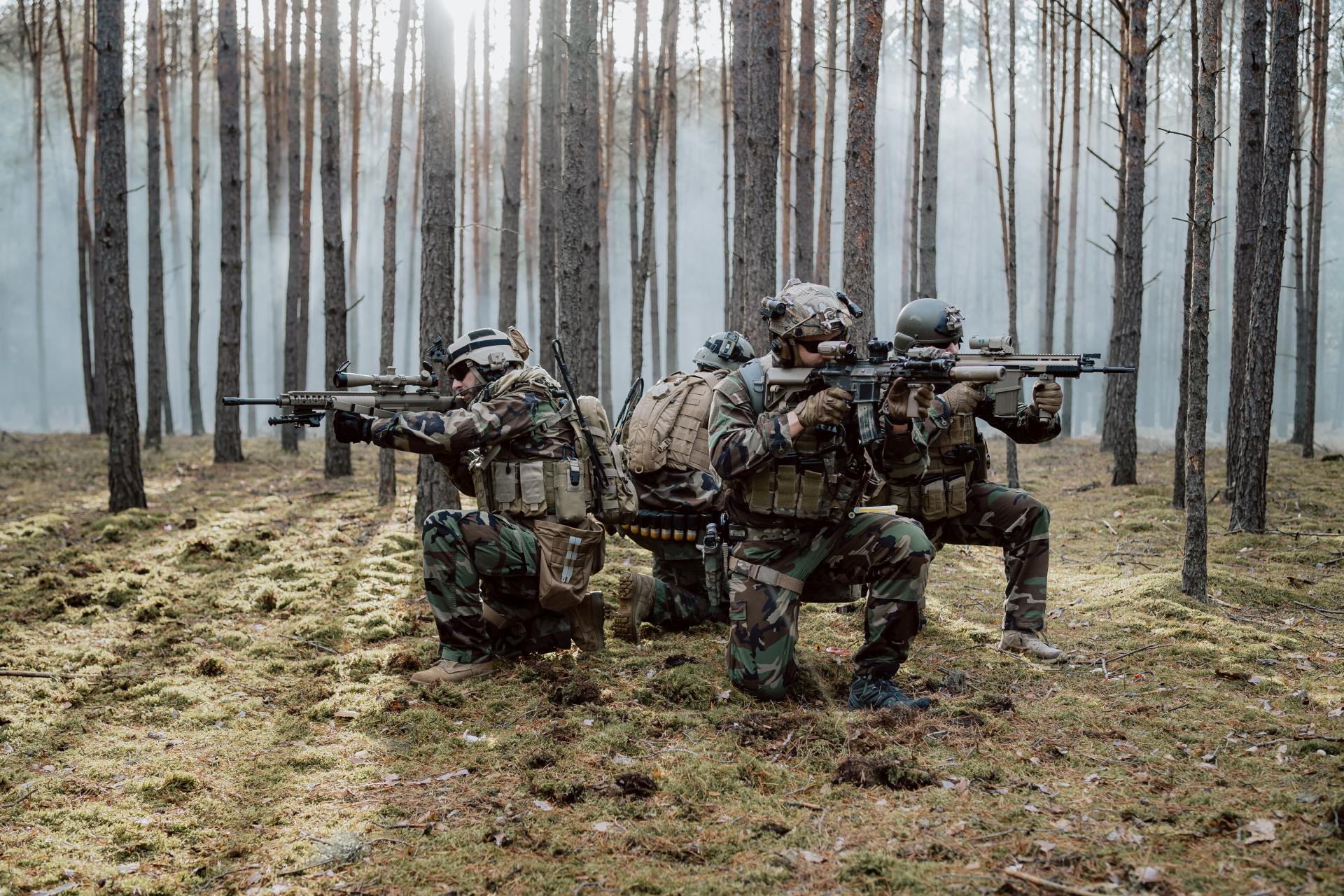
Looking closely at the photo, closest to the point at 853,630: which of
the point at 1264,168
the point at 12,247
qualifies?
the point at 1264,168

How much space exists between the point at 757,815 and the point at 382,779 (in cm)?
152

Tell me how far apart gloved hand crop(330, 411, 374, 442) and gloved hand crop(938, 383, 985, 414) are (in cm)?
308

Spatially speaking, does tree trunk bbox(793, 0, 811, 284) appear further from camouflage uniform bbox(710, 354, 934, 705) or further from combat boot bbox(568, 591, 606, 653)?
camouflage uniform bbox(710, 354, 934, 705)

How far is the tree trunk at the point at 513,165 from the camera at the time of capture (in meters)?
14.1

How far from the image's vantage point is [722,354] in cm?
619

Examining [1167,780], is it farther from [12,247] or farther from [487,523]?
[12,247]

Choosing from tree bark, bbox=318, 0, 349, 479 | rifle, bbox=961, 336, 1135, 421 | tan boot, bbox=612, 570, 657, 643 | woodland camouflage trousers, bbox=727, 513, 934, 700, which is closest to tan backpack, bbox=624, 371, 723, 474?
tan boot, bbox=612, 570, 657, 643

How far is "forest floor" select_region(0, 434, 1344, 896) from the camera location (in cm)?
308

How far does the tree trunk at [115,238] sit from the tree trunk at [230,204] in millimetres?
3417

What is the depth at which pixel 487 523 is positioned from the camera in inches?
201

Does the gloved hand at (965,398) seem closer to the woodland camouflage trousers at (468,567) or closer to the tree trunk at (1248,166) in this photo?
the woodland camouflage trousers at (468,567)

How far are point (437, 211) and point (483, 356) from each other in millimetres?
3001

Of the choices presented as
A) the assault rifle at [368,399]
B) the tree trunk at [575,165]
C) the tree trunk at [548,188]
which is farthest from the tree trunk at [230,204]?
the assault rifle at [368,399]

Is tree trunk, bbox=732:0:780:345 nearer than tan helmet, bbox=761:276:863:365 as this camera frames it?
No
